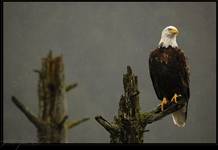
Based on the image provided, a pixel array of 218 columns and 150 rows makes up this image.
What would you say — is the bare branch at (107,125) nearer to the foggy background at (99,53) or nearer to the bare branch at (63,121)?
the foggy background at (99,53)

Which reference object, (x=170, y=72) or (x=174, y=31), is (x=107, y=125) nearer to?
(x=170, y=72)

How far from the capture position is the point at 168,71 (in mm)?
2332

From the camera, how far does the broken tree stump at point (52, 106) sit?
6.81 ft

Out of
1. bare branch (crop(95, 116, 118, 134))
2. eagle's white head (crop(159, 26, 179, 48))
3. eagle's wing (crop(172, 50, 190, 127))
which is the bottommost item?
bare branch (crop(95, 116, 118, 134))

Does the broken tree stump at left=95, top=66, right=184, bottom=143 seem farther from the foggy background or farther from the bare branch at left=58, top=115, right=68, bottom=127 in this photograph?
the bare branch at left=58, top=115, right=68, bottom=127

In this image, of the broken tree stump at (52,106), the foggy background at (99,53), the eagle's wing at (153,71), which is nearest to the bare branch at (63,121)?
the broken tree stump at (52,106)

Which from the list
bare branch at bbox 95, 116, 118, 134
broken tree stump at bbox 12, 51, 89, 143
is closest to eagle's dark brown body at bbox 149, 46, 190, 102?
bare branch at bbox 95, 116, 118, 134

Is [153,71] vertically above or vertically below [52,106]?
above

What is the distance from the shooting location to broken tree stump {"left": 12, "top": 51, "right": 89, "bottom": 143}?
2.08 metres

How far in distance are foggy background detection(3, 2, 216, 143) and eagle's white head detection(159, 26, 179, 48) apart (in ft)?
0.10

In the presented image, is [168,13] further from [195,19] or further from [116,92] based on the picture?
[116,92]

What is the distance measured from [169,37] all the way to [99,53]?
0.40 m

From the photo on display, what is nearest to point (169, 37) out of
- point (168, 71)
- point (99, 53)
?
point (168, 71)

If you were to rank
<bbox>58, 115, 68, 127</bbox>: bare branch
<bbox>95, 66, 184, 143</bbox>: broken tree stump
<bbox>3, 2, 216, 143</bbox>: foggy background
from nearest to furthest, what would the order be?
1. <bbox>58, 115, 68, 127</bbox>: bare branch
2. <bbox>95, 66, 184, 143</bbox>: broken tree stump
3. <bbox>3, 2, 216, 143</bbox>: foggy background
